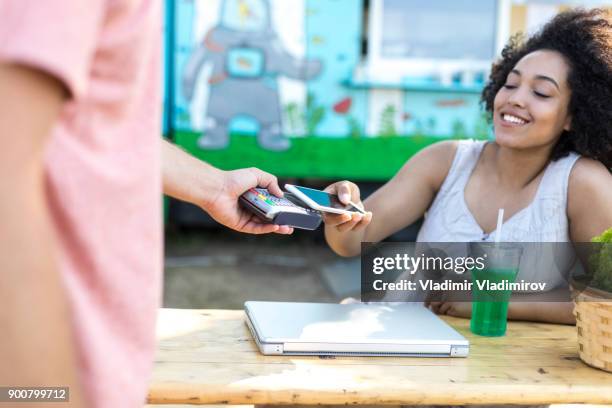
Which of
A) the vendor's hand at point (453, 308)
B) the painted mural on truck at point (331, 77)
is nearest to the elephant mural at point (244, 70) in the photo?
the painted mural on truck at point (331, 77)

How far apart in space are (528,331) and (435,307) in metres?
0.26

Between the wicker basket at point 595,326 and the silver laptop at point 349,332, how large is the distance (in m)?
0.25

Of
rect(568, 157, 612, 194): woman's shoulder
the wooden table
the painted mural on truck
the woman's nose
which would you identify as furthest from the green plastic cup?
the painted mural on truck

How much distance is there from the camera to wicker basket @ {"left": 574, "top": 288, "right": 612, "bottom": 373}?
1.42m

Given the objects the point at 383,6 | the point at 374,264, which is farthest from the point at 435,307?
the point at 383,6

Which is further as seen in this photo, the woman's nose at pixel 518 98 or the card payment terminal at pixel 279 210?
the woman's nose at pixel 518 98

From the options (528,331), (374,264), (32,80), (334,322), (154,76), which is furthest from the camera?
(374,264)

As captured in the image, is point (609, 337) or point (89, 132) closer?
point (89, 132)

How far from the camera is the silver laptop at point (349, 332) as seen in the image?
1450mm

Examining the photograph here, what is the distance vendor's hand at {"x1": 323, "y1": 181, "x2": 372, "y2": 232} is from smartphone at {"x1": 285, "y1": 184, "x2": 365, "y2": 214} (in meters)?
0.01

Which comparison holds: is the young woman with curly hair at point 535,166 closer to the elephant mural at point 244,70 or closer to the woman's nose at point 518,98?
the woman's nose at point 518,98

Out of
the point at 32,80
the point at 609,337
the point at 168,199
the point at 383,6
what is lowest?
the point at 168,199

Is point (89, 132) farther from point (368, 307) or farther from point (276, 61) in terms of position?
point (276, 61)

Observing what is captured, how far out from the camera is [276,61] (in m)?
4.92
